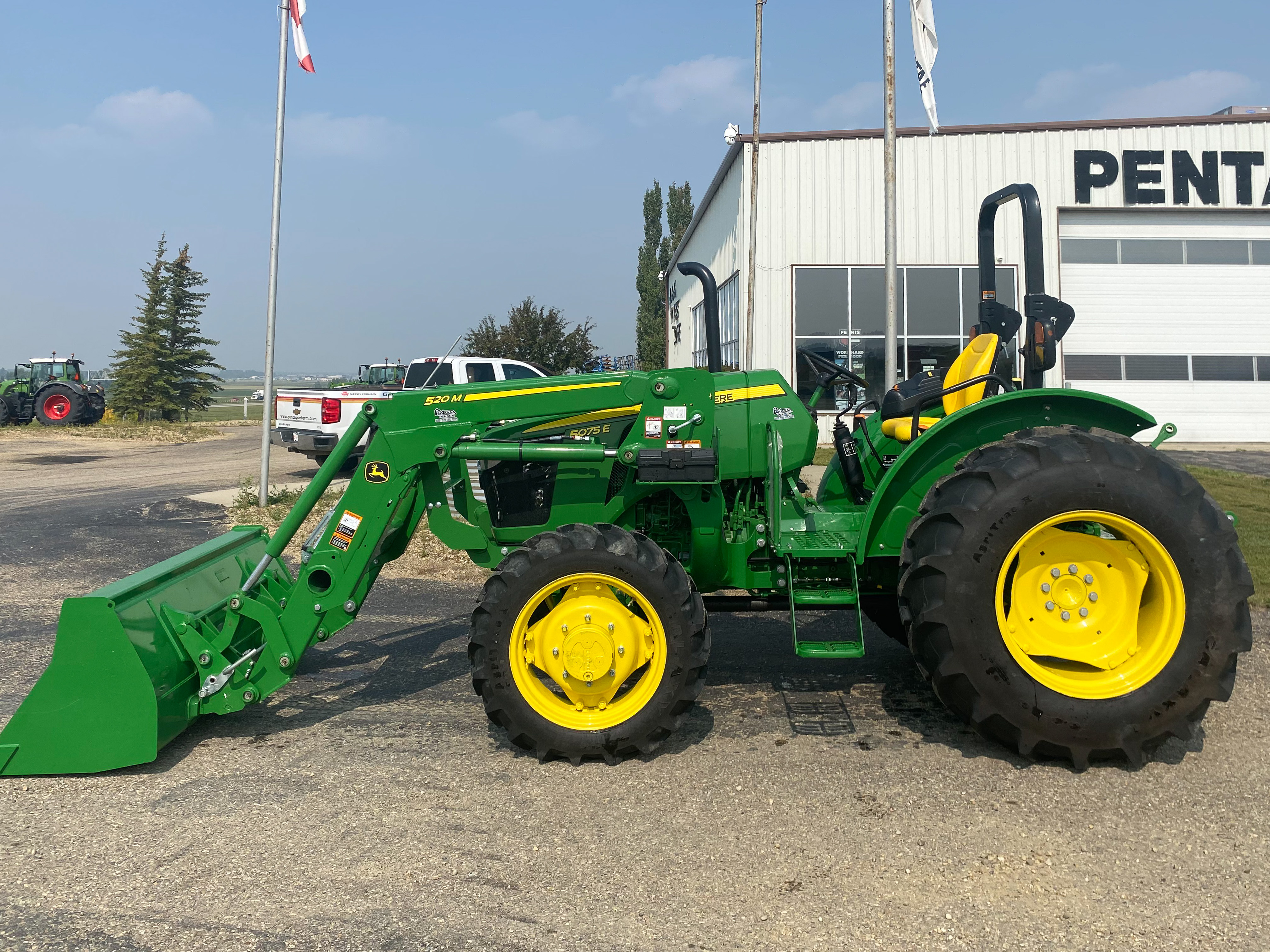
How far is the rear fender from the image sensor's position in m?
4.12

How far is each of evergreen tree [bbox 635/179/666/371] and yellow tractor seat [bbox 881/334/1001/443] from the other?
44792 millimetres

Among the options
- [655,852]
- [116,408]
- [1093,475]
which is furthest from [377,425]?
[116,408]

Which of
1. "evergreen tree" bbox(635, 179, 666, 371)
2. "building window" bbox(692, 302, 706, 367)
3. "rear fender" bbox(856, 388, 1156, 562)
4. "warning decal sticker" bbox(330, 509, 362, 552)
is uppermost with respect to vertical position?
"evergreen tree" bbox(635, 179, 666, 371)

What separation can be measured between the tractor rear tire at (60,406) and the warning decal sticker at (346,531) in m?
27.6

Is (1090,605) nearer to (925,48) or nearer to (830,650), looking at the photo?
(830,650)

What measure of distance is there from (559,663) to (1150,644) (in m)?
2.38

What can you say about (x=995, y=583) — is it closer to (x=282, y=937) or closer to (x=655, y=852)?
(x=655, y=852)

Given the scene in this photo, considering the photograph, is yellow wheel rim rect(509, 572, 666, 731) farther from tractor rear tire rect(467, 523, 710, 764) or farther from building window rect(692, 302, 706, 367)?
building window rect(692, 302, 706, 367)

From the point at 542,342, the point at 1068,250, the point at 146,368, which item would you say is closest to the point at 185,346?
the point at 146,368

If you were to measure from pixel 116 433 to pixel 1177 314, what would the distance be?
85.7ft

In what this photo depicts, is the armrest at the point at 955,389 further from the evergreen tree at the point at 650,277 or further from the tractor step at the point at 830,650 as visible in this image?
the evergreen tree at the point at 650,277

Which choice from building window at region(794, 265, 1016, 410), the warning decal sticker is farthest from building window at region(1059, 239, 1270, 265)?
the warning decal sticker

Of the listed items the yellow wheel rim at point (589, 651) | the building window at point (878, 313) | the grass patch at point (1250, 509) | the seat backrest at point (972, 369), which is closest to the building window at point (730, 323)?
the building window at point (878, 313)

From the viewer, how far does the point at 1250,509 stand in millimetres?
10531
